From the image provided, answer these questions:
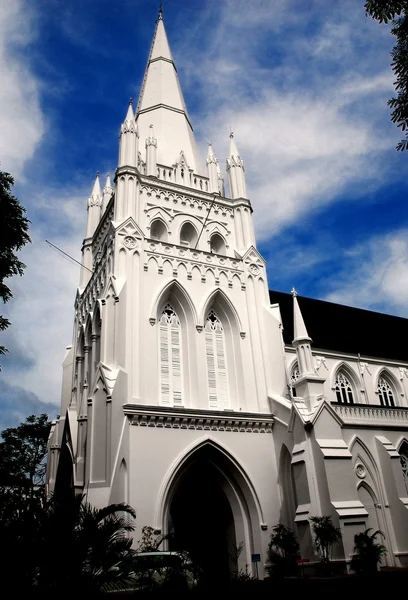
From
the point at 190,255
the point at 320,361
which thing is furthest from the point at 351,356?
the point at 190,255

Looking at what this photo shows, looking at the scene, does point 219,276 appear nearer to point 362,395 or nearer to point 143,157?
point 143,157

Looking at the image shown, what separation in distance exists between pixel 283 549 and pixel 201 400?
18.3 ft

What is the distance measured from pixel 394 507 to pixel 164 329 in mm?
10437

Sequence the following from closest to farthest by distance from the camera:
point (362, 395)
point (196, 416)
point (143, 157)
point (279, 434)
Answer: point (196, 416)
point (279, 434)
point (143, 157)
point (362, 395)

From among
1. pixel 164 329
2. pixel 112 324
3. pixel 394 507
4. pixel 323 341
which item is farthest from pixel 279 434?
pixel 323 341

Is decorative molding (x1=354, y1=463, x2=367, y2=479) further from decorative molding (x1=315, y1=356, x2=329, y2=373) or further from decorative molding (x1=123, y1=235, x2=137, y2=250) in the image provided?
decorative molding (x1=123, y1=235, x2=137, y2=250)

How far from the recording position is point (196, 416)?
1720 centimetres

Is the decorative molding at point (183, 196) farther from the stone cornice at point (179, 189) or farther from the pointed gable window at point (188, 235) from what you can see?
the pointed gable window at point (188, 235)

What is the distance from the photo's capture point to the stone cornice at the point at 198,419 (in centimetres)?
1625

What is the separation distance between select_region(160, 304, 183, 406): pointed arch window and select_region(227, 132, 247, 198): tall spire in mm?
7950

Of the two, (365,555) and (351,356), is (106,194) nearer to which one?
(351,356)

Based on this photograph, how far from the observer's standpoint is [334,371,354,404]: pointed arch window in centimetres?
2641

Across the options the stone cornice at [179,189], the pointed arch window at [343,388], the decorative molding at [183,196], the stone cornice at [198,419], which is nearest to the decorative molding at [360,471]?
the stone cornice at [198,419]

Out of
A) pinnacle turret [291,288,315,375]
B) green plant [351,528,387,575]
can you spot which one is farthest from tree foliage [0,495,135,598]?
pinnacle turret [291,288,315,375]
